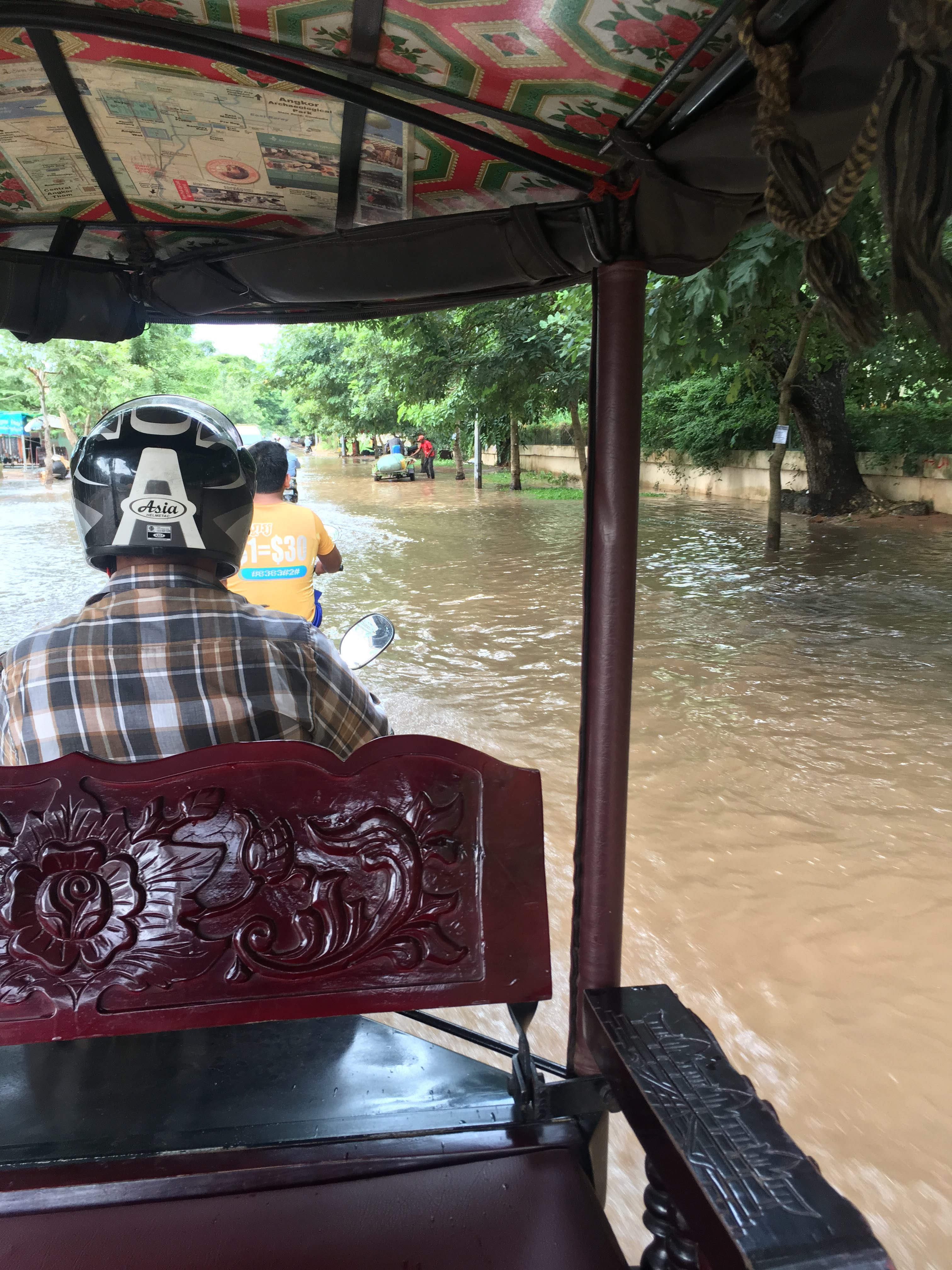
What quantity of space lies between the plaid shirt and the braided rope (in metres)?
1.13

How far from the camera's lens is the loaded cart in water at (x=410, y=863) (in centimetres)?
121

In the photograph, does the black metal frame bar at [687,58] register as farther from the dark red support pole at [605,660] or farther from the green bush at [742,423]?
the green bush at [742,423]

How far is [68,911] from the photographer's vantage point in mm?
1496

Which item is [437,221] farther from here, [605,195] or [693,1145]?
[693,1145]

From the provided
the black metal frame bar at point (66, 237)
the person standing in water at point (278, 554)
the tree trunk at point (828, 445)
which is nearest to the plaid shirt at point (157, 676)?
the black metal frame bar at point (66, 237)

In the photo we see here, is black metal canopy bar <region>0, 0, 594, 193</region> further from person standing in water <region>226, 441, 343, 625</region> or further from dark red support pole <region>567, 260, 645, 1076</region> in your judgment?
person standing in water <region>226, 441, 343, 625</region>

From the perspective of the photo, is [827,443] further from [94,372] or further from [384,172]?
[94,372]

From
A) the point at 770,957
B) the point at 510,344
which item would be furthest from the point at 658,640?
the point at 510,344

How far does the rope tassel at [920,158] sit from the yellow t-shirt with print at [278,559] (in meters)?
3.70

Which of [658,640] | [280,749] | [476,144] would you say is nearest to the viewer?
[280,749]

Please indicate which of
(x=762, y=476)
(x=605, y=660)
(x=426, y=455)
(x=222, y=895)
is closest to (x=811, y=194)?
(x=605, y=660)

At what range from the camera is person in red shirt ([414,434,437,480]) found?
99.6ft

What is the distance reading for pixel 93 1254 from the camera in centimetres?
121

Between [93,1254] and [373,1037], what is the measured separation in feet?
2.26
